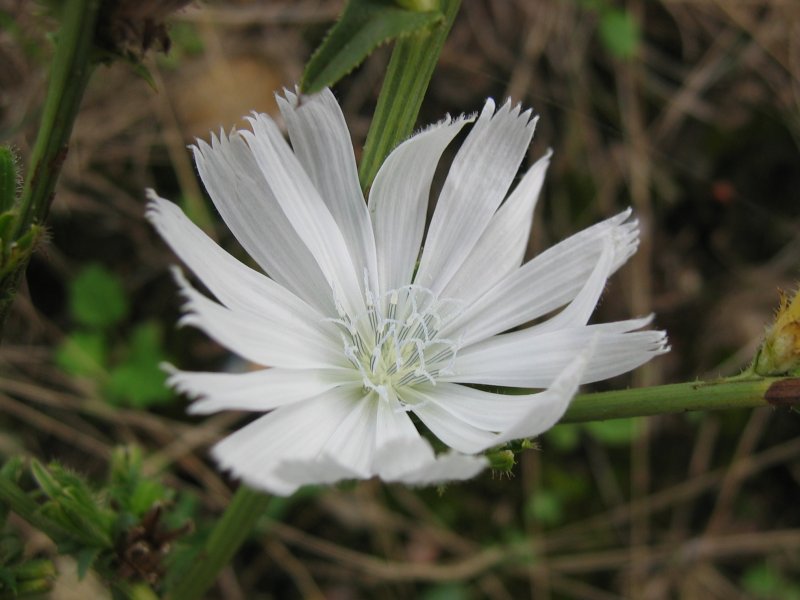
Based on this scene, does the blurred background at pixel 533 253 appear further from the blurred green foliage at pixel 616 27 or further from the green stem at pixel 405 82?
A: the green stem at pixel 405 82

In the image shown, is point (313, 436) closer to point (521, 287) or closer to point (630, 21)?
point (521, 287)

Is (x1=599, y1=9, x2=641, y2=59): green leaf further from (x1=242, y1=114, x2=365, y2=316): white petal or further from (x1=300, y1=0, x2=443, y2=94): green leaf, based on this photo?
(x1=300, y1=0, x2=443, y2=94): green leaf

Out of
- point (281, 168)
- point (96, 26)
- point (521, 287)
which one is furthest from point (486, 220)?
point (96, 26)

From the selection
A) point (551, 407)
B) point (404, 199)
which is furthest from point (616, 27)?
point (551, 407)

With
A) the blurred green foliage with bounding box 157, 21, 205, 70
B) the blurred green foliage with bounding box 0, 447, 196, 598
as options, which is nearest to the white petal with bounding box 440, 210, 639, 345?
the blurred green foliage with bounding box 0, 447, 196, 598

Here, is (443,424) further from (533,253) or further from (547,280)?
(533,253)
